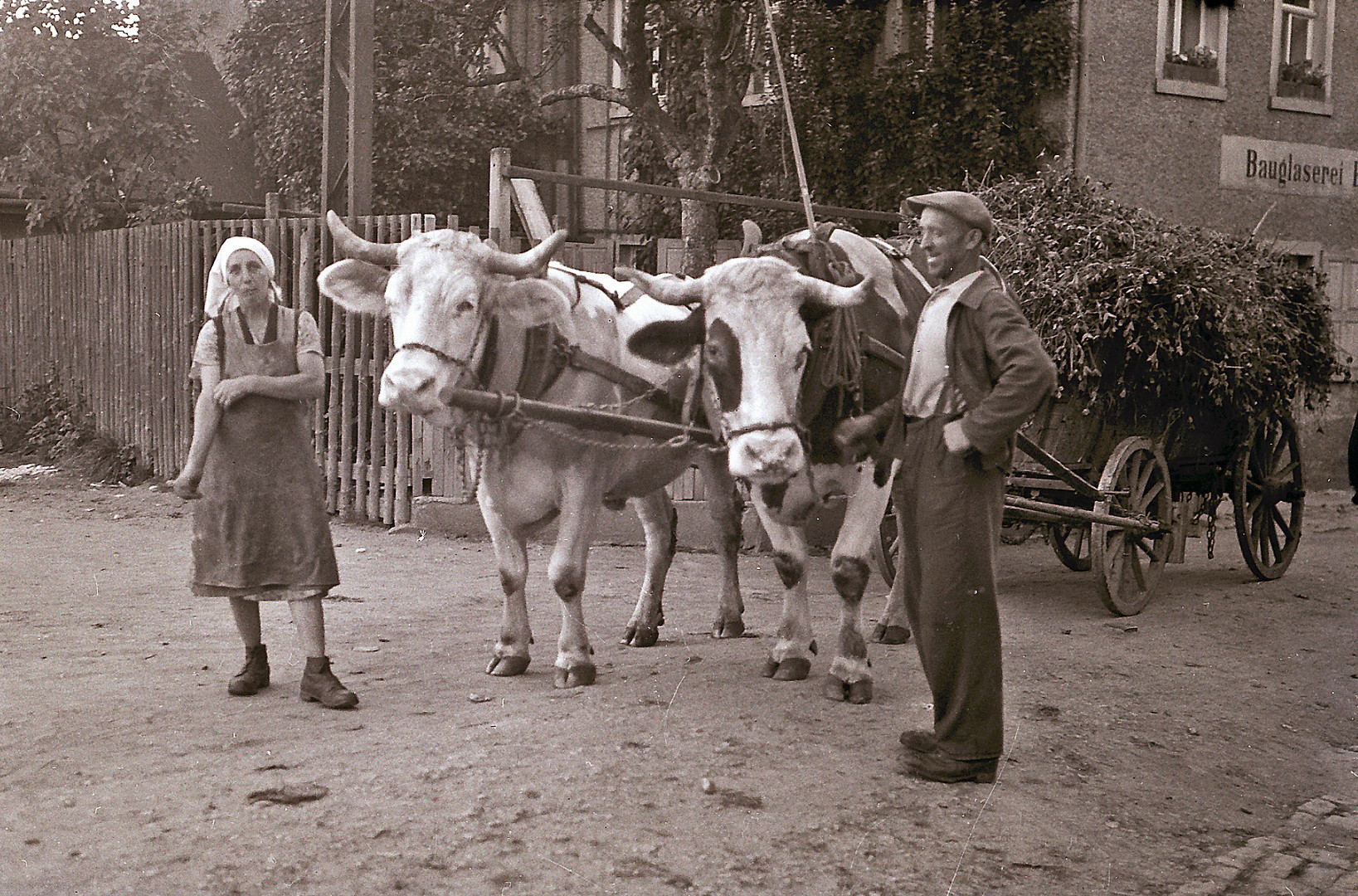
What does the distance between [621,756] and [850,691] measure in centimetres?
128

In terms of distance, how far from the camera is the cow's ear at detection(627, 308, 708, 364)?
591 cm

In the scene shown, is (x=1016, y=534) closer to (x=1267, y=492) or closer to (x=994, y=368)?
(x=1267, y=492)

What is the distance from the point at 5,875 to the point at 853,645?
3.36 m

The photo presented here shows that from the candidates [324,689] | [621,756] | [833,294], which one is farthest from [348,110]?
[621,756]

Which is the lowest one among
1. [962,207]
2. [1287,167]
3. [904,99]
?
[962,207]

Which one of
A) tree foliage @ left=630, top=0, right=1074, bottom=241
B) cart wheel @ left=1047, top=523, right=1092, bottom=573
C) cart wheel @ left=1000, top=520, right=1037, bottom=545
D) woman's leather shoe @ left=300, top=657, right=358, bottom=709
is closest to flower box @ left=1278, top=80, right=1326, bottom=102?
tree foliage @ left=630, top=0, right=1074, bottom=241

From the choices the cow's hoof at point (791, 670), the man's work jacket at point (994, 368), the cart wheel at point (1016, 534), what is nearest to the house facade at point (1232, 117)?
the cart wheel at point (1016, 534)

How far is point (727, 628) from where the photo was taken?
745 cm

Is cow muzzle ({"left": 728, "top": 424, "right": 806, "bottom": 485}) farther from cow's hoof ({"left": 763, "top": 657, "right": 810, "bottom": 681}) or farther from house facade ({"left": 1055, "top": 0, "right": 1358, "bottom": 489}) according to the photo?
house facade ({"left": 1055, "top": 0, "right": 1358, "bottom": 489})

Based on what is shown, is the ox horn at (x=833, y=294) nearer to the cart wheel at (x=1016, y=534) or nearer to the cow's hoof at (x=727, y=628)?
the cow's hoof at (x=727, y=628)

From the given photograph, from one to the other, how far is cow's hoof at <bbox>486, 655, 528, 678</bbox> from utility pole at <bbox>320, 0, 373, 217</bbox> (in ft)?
17.6

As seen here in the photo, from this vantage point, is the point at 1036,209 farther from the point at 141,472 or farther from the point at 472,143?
the point at 472,143

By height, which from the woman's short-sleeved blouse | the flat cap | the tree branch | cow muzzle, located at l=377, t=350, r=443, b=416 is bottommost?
cow muzzle, located at l=377, t=350, r=443, b=416

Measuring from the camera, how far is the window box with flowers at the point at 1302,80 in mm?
14859
